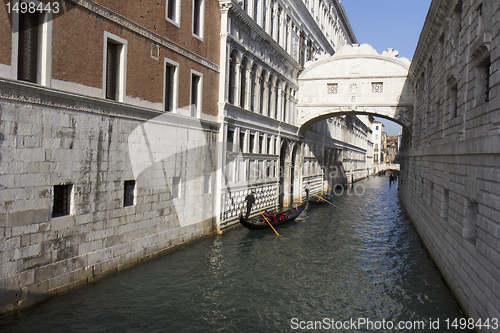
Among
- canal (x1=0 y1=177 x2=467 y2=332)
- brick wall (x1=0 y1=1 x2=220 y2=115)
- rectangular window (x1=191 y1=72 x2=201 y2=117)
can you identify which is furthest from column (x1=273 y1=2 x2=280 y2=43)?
canal (x1=0 y1=177 x2=467 y2=332)

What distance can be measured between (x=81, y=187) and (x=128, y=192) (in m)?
1.70

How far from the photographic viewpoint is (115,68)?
9.24 m

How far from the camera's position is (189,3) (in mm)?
12031

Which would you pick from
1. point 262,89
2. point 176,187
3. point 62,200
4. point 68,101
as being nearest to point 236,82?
point 262,89

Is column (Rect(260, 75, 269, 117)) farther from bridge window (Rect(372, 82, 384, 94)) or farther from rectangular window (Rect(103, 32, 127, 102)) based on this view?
rectangular window (Rect(103, 32, 127, 102))

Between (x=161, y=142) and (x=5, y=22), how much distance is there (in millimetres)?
5000

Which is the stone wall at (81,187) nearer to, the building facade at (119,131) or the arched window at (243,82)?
the building facade at (119,131)

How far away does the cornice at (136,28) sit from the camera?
820cm

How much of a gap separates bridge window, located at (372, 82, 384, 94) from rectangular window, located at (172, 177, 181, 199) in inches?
532

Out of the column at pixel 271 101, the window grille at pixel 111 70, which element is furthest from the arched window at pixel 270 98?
the window grille at pixel 111 70

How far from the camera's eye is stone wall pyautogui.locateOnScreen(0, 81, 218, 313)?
22.0 feet

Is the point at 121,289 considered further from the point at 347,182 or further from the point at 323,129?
the point at 347,182

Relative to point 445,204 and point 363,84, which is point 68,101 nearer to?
point 445,204

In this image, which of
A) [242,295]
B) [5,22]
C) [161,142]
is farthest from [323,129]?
[5,22]
